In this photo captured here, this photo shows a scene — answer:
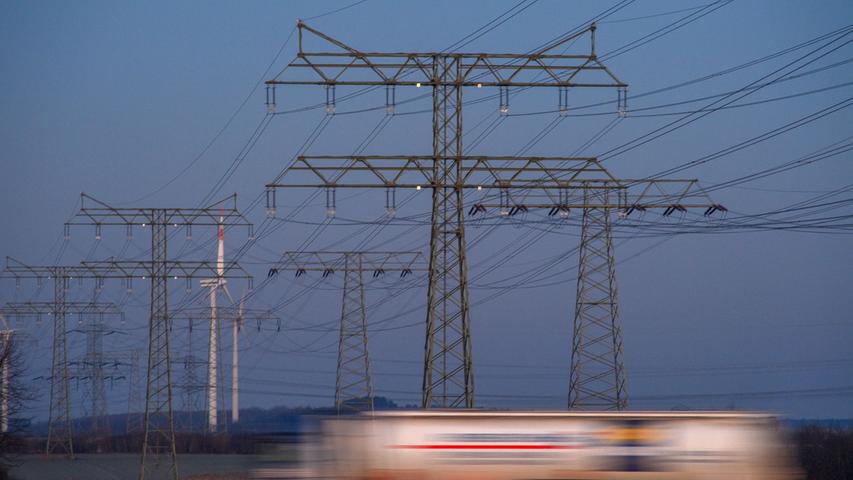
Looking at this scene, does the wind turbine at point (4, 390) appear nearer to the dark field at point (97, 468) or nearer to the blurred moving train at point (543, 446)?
the dark field at point (97, 468)

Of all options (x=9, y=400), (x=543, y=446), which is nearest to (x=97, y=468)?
(x=9, y=400)

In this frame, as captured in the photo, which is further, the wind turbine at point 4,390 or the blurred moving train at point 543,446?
the wind turbine at point 4,390

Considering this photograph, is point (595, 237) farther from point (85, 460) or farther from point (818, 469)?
point (85, 460)

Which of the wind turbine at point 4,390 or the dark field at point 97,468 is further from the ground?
the wind turbine at point 4,390

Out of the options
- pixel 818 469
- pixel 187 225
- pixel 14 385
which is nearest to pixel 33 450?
pixel 14 385

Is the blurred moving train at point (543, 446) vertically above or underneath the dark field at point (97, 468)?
above

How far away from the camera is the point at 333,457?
2581 cm

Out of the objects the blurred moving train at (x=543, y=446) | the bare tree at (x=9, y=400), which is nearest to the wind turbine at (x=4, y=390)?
the bare tree at (x=9, y=400)

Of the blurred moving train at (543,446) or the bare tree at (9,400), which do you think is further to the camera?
the bare tree at (9,400)

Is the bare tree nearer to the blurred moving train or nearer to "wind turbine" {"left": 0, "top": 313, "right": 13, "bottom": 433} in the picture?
"wind turbine" {"left": 0, "top": 313, "right": 13, "bottom": 433}

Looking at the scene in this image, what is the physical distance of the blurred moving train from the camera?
83.4 feet

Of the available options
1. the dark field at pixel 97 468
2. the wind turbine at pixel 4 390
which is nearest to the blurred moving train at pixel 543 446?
the dark field at pixel 97 468

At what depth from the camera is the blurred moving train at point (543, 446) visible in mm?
25422

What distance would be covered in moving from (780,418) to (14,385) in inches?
2280
